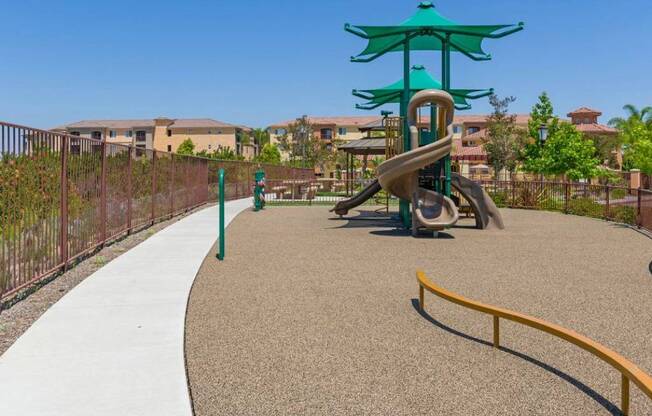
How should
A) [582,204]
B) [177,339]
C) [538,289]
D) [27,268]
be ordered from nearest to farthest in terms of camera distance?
[177,339], [27,268], [538,289], [582,204]

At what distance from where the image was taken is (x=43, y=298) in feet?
25.9

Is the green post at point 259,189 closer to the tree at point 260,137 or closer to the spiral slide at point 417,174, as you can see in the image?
the spiral slide at point 417,174

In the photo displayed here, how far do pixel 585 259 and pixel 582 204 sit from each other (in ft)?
41.2

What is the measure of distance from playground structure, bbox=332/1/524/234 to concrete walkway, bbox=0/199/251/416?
7.73 meters

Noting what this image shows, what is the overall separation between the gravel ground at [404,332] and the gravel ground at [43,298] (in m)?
1.75

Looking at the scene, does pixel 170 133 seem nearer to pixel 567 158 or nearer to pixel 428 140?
pixel 567 158

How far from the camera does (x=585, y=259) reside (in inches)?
461

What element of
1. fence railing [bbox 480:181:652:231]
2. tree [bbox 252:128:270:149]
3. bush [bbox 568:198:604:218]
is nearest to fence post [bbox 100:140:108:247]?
fence railing [bbox 480:181:652:231]

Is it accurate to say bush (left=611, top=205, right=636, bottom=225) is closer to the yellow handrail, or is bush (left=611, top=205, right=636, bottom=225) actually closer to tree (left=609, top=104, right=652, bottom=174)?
the yellow handrail

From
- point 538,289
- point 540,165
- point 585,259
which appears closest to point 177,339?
point 538,289

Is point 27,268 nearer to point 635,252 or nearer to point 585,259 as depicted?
point 585,259

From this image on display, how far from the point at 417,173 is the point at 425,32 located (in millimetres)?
4491

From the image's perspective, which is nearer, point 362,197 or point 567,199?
point 362,197

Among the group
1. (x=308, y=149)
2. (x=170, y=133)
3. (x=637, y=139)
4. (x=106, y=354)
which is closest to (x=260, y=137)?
(x=170, y=133)
